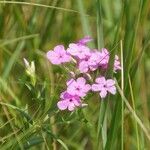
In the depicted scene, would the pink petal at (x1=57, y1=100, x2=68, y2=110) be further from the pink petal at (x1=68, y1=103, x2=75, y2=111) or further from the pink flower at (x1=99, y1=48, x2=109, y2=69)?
the pink flower at (x1=99, y1=48, x2=109, y2=69)

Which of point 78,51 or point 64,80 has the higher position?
point 78,51

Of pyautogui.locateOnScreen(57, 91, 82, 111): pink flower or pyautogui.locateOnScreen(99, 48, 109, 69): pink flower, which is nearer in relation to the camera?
pyautogui.locateOnScreen(57, 91, 82, 111): pink flower

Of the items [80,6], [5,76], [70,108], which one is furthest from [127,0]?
[5,76]

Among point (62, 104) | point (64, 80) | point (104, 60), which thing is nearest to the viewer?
point (62, 104)

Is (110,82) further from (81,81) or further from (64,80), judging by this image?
(64,80)

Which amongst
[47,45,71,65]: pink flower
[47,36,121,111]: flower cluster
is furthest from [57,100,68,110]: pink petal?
[47,45,71,65]: pink flower

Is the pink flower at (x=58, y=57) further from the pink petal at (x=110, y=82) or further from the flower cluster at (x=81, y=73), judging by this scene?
the pink petal at (x=110, y=82)

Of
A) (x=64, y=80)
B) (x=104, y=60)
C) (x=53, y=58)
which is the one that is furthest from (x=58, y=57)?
(x=64, y=80)
